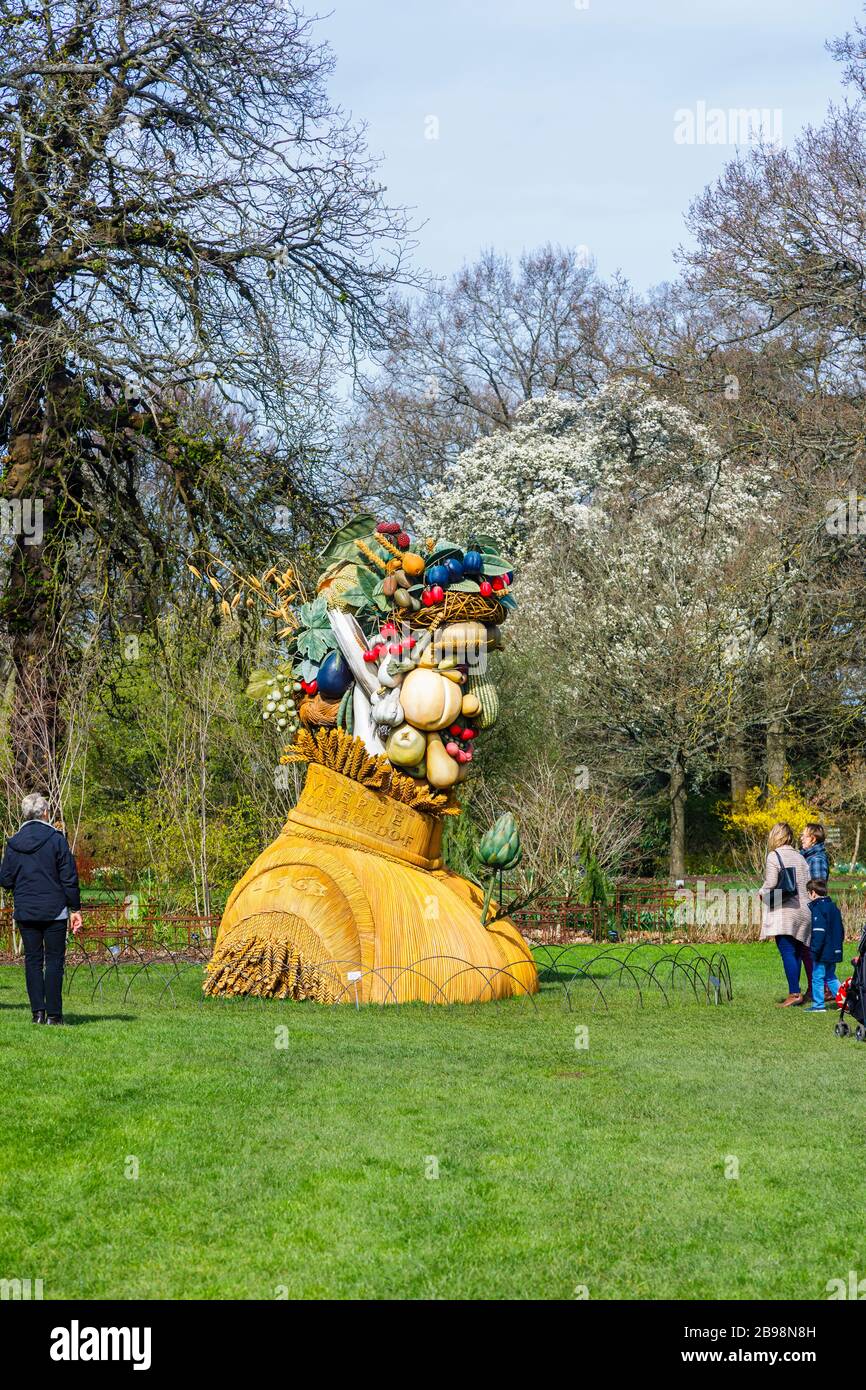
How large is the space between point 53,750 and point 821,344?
14234mm

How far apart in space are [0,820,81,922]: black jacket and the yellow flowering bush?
611 inches

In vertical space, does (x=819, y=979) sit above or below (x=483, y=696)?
below

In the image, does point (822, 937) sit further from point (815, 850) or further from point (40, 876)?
point (40, 876)

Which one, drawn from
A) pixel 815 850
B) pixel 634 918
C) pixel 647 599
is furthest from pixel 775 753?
pixel 815 850

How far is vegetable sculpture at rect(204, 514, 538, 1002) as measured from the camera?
11.8 metres

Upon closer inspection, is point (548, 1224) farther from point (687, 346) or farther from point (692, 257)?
point (687, 346)

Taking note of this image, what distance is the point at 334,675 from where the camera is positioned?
12.8m

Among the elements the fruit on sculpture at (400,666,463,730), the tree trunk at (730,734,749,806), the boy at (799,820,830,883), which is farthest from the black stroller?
the tree trunk at (730,734,749,806)

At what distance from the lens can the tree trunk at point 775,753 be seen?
93.7 ft

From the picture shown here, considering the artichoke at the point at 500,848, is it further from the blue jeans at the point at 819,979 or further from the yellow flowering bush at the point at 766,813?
the yellow flowering bush at the point at 766,813

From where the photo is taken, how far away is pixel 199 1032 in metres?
10.1

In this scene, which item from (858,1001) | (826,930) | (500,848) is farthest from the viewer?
(826,930)

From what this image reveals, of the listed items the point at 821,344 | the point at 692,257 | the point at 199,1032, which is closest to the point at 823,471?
the point at 821,344

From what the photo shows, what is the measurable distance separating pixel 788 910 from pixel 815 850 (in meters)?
0.64
